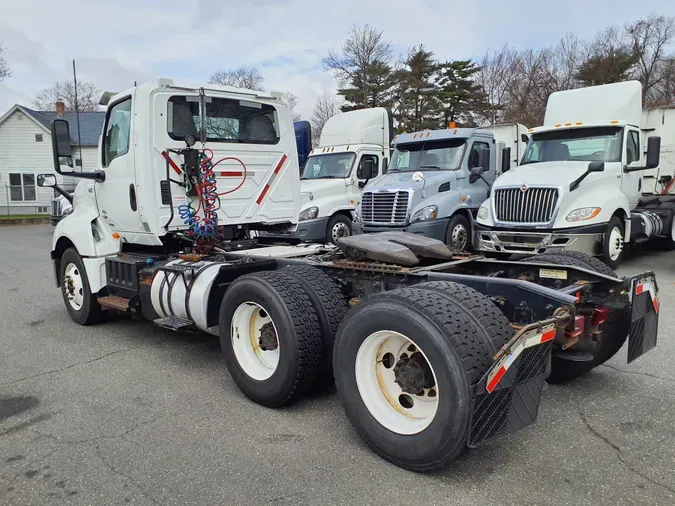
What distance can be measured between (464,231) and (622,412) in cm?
779

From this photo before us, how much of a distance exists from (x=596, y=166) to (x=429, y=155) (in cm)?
356

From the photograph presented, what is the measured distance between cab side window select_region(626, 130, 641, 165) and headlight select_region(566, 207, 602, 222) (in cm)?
174

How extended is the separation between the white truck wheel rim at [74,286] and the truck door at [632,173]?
29.4ft

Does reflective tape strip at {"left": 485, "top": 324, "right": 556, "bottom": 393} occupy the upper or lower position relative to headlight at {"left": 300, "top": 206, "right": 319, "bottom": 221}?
lower

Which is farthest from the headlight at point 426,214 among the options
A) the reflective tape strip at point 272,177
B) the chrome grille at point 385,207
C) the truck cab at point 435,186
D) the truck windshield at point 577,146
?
the reflective tape strip at point 272,177

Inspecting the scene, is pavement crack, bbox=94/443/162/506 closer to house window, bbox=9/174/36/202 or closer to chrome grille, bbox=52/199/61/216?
chrome grille, bbox=52/199/61/216

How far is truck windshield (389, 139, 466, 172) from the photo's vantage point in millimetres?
11578

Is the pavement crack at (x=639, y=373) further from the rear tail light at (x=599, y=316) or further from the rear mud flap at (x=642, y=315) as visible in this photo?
the rear tail light at (x=599, y=316)

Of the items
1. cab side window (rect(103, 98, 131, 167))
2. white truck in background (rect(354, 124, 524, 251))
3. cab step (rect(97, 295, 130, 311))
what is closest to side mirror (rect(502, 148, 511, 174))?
white truck in background (rect(354, 124, 524, 251))

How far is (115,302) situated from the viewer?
236 inches

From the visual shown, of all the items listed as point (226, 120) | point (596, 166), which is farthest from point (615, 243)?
point (226, 120)

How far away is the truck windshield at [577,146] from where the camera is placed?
32.6 feet

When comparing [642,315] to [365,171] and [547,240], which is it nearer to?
[547,240]

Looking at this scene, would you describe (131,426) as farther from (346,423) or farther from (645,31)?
(645,31)
